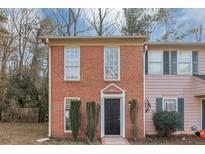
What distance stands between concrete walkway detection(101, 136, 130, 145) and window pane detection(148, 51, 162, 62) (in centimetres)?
505

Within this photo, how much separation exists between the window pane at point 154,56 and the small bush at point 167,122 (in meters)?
3.13

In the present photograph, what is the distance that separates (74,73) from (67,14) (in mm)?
15170

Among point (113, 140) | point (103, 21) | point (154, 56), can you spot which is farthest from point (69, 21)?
point (113, 140)

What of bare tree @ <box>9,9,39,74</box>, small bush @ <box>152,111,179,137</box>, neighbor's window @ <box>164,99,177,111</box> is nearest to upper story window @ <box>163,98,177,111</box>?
neighbor's window @ <box>164,99,177,111</box>

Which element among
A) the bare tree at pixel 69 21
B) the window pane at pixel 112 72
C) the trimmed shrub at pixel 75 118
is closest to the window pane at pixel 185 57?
the window pane at pixel 112 72

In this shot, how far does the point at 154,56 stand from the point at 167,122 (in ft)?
13.1

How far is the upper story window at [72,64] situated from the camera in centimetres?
1694

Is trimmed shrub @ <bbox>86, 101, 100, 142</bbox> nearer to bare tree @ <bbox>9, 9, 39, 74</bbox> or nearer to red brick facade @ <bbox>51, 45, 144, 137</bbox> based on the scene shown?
red brick facade @ <bbox>51, 45, 144, 137</bbox>

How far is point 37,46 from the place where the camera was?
92.1 ft

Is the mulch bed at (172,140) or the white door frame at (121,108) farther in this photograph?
the white door frame at (121,108)

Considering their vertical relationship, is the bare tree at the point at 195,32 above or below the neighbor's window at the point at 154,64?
above

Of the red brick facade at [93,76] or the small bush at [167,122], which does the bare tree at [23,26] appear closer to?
the red brick facade at [93,76]
